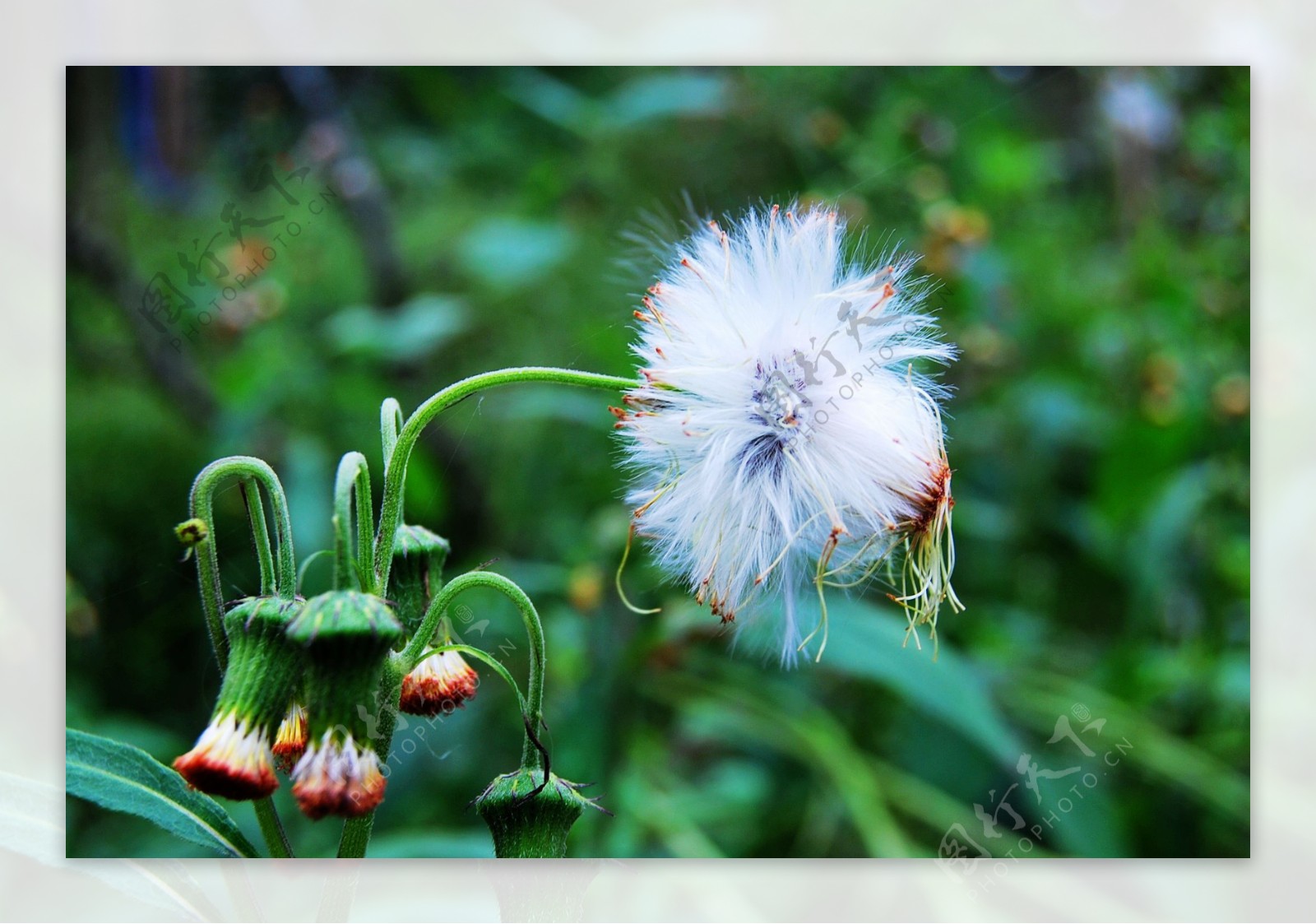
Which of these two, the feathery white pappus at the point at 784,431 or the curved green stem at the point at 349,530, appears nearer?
the curved green stem at the point at 349,530

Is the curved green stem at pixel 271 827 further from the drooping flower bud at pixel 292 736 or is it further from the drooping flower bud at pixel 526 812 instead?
the drooping flower bud at pixel 526 812

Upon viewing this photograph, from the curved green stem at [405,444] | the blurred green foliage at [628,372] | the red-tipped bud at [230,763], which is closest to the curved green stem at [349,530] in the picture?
the curved green stem at [405,444]

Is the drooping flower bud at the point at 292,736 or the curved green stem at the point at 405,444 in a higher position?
the curved green stem at the point at 405,444

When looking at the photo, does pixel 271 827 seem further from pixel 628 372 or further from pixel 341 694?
pixel 628 372

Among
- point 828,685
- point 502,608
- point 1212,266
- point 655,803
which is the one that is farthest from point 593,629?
point 1212,266

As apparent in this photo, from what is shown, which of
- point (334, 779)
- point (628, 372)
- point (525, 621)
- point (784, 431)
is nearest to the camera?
point (334, 779)

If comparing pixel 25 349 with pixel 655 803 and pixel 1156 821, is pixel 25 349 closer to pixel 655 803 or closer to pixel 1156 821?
pixel 655 803

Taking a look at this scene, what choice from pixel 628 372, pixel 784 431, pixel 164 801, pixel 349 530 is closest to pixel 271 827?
pixel 164 801

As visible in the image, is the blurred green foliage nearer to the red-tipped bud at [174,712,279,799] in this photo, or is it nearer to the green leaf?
the green leaf
